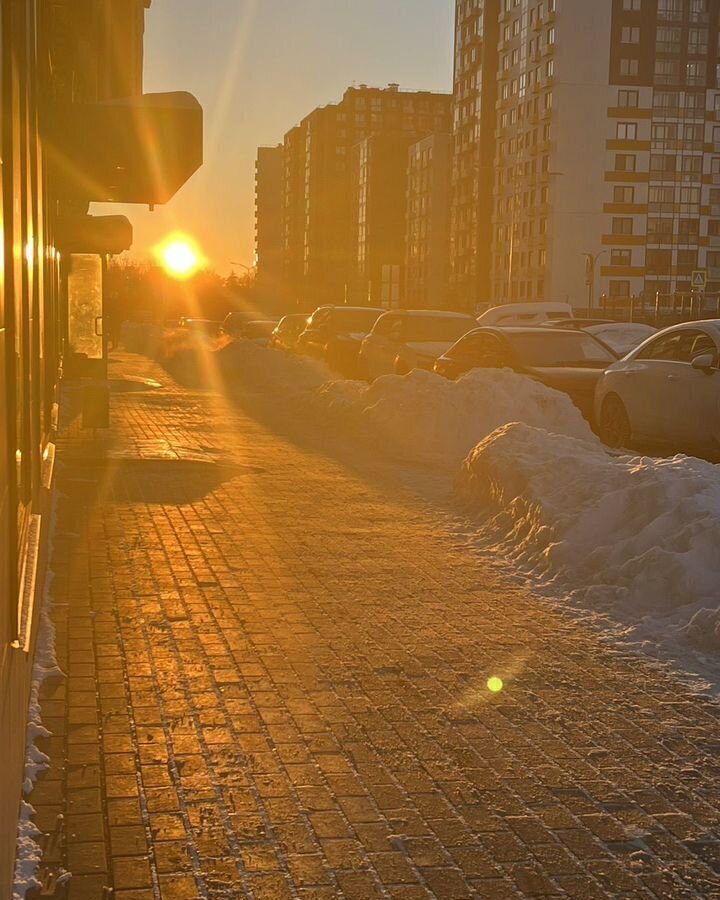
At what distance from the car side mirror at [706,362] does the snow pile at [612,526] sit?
385 centimetres

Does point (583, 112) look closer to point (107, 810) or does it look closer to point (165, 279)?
point (165, 279)

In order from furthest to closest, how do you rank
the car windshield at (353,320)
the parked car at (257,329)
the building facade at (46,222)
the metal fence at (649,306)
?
the metal fence at (649,306), the parked car at (257,329), the car windshield at (353,320), the building facade at (46,222)

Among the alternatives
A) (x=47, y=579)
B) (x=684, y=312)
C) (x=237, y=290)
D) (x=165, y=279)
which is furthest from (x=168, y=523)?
(x=237, y=290)

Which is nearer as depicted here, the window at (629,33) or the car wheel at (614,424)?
the car wheel at (614,424)

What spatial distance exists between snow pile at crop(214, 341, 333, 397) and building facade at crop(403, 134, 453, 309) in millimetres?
83925

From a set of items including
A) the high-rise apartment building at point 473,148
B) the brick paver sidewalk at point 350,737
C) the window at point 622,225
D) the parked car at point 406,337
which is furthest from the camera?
the high-rise apartment building at point 473,148

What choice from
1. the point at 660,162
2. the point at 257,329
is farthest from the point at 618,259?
the point at 257,329

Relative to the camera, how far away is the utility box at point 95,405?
1568cm

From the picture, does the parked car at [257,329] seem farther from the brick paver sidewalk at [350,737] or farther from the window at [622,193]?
the brick paver sidewalk at [350,737]

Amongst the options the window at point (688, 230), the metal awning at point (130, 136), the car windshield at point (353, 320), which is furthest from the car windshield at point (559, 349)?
the window at point (688, 230)

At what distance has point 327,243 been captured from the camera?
168500mm

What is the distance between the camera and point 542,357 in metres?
19.6

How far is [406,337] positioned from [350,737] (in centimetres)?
2066

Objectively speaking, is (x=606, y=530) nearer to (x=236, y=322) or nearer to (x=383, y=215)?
(x=236, y=322)
